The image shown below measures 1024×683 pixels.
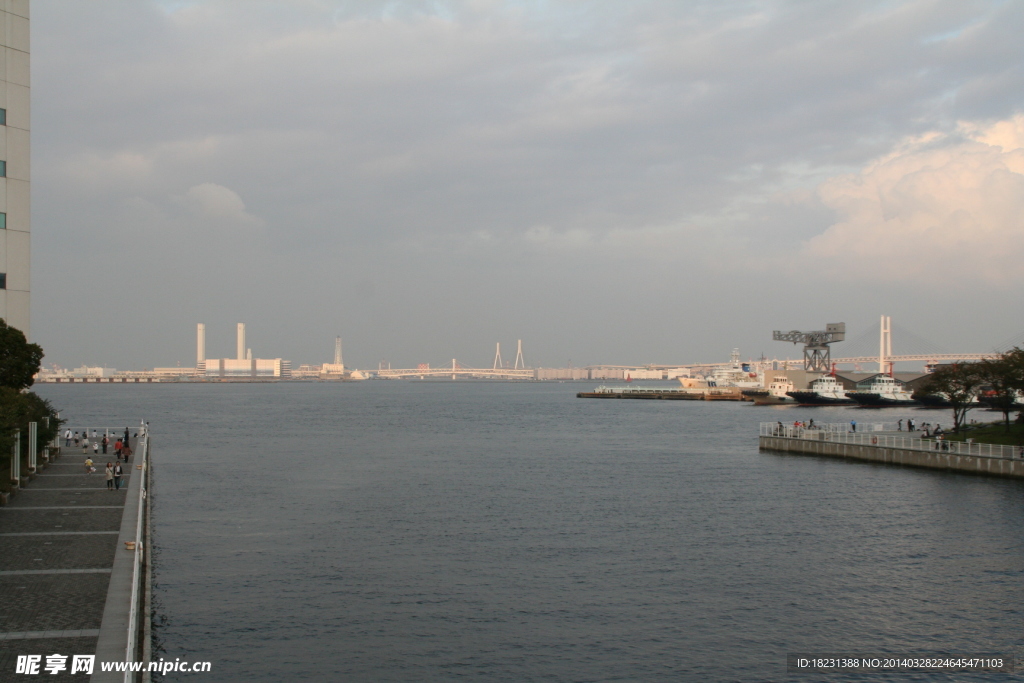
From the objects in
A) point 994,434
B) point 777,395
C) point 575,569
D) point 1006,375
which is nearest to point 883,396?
point 777,395

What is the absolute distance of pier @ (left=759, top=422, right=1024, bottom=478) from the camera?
38.1 m

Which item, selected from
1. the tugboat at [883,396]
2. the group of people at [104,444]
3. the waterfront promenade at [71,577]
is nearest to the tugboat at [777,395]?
the tugboat at [883,396]

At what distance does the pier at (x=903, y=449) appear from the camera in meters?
38.1

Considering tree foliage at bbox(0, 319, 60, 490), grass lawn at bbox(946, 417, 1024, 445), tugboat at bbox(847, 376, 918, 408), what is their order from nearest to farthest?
1. tree foliage at bbox(0, 319, 60, 490)
2. grass lawn at bbox(946, 417, 1024, 445)
3. tugboat at bbox(847, 376, 918, 408)

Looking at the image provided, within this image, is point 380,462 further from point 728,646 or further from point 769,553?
point 728,646

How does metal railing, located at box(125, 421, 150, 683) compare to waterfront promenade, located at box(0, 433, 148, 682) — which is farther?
waterfront promenade, located at box(0, 433, 148, 682)

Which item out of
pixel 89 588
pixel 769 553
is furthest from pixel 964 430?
pixel 89 588

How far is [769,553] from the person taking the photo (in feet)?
76.5

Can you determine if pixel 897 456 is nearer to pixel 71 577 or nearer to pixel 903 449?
pixel 903 449

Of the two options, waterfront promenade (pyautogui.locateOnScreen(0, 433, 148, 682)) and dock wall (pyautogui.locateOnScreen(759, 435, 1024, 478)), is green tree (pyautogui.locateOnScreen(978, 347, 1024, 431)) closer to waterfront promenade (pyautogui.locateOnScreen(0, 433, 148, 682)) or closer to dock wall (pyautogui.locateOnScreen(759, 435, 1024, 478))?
dock wall (pyautogui.locateOnScreen(759, 435, 1024, 478))

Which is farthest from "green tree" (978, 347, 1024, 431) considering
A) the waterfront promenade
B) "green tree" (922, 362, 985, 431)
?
the waterfront promenade

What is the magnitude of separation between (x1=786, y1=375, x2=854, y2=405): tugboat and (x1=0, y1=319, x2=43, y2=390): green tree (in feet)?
339

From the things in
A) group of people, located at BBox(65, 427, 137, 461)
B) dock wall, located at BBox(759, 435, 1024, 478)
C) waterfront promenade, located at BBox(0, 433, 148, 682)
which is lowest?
dock wall, located at BBox(759, 435, 1024, 478)

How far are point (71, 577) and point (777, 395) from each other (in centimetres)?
12124
